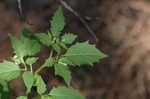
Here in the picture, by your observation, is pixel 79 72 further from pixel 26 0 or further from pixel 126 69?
pixel 26 0

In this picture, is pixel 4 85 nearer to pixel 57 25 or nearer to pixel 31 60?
pixel 31 60

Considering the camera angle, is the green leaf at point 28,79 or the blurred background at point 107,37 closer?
the green leaf at point 28,79

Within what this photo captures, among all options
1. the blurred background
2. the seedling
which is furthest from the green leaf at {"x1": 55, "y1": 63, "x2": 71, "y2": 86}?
the blurred background

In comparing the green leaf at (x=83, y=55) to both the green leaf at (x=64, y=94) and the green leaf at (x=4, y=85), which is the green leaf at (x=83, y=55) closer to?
the green leaf at (x=64, y=94)

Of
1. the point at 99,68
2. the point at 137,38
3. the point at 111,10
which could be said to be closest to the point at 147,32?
the point at 137,38

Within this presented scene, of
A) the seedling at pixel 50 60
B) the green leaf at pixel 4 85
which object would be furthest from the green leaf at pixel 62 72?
the green leaf at pixel 4 85

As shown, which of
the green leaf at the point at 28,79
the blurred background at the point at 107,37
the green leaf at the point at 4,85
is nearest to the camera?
the green leaf at the point at 28,79
